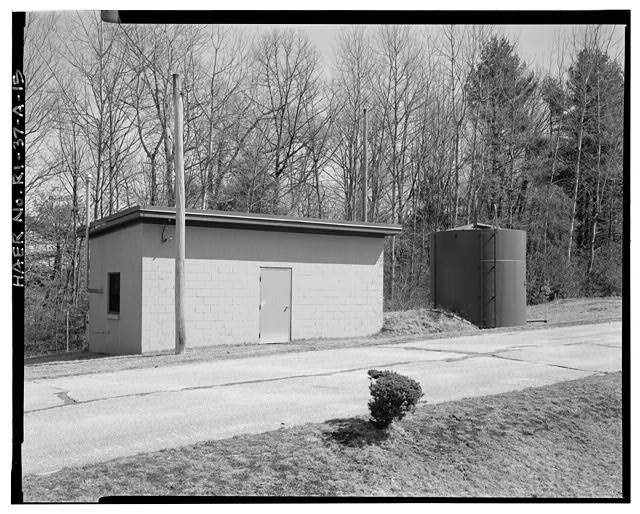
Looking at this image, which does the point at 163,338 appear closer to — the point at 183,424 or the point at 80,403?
the point at 80,403

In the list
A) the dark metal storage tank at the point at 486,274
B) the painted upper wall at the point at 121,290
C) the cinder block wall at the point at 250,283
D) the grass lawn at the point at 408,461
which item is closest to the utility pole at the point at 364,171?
the cinder block wall at the point at 250,283

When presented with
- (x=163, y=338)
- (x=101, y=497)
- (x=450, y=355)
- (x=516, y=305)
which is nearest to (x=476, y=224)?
(x=516, y=305)

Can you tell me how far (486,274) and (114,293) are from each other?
28.5ft

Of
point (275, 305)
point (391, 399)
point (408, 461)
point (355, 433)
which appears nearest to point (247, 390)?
point (355, 433)

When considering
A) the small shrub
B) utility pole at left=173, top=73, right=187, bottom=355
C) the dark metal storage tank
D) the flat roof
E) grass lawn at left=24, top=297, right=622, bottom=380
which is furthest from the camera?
the dark metal storage tank

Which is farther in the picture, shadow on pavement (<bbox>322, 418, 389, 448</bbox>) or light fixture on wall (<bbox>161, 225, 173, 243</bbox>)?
light fixture on wall (<bbox>161, 225, 173, 243</bbox>)

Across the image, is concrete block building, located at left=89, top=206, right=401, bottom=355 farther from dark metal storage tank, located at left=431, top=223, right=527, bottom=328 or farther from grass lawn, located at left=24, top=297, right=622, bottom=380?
dark metal storage tank, located at left=431, top=223, right=527, bottom=328

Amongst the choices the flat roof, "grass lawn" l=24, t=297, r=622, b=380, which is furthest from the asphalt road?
the flat roof

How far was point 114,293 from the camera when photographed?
13.9 m

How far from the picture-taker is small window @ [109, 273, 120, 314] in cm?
1372

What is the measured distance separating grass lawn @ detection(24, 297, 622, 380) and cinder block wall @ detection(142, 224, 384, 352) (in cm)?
41

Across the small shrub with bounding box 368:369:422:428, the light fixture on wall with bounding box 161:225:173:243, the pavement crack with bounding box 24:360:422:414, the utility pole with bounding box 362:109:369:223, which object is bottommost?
the pavement crack with bounding box 24:360:422:414

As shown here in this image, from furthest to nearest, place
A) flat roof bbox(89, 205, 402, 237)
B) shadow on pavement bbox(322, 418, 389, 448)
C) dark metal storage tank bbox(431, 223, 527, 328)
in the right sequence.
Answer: dark metal storage tank bbox(431, 223, 527, 328), flat roof bbox(89, 205, 402, 237), shadow on pavement bbox(322, 418, 389, 448)

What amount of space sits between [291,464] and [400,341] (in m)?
8.13
